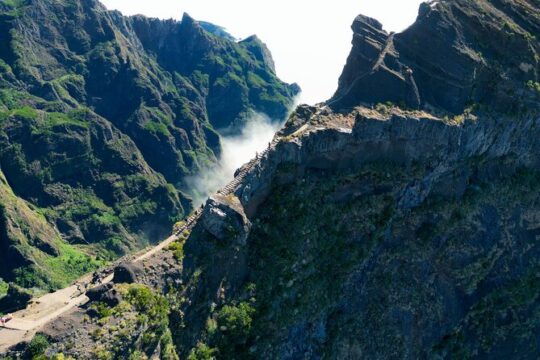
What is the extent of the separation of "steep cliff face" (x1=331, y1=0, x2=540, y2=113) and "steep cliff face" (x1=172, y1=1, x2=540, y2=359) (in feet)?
0.66

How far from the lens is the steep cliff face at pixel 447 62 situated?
2968 inches

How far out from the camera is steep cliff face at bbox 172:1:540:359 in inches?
2510

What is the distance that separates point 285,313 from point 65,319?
23.6 meters

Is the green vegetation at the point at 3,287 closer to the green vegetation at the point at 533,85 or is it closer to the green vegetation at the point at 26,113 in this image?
the green vegetation at the point at 26,113

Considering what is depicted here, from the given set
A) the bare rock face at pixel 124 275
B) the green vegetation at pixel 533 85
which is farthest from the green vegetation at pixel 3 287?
the green vegetation at pixel 533 85

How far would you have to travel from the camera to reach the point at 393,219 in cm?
7281

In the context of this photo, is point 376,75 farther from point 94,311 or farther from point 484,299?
point 94,311

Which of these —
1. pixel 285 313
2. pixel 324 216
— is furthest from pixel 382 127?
pixel 285 313

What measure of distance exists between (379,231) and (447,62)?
25.9 metres

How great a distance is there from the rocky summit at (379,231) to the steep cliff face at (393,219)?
0.19 meters

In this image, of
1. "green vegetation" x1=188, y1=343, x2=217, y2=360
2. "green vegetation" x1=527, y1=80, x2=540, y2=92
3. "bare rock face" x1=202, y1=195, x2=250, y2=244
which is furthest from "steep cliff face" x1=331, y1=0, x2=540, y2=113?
"green vegetation" x1=188, y1=343, x2=217, y2=360

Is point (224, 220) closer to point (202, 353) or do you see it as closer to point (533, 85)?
point (202, 353)

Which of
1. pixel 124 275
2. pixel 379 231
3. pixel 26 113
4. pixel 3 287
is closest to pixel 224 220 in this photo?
pixel 124 275

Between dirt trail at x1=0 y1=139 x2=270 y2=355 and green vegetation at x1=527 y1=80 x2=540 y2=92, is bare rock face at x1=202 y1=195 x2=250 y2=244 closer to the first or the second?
dirt trail at x1=0 y1=139 x2=270 y2=355
